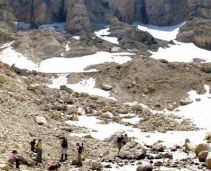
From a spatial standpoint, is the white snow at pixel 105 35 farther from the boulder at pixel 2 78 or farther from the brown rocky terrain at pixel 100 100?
the boulder at pixel 2 78

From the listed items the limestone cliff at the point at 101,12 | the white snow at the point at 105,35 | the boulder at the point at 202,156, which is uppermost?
the limestone cliff at the point at 101,12

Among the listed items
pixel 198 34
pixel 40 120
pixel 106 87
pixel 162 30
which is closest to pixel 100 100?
pixel 106 87

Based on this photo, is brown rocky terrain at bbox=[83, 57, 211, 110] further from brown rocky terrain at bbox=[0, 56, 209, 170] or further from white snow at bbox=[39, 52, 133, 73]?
white snow at bbox=[39, 52, 133, 73]

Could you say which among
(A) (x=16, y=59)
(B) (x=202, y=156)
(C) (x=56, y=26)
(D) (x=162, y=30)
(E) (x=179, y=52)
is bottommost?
(B) (x=202, y=156)

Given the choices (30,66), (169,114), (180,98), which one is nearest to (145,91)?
(180,98)

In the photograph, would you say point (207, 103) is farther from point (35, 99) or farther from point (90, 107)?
point (35, 99)

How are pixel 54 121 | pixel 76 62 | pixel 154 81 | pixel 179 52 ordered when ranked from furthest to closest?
pixel 179 52
pixel 76 62
pixel 154 81
pixel 54 121

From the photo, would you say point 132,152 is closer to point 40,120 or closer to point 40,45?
point 40,120

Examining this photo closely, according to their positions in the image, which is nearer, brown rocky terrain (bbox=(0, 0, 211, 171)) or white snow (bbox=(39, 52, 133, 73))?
brown rocky terrain (bbox=(0, 0, 211, 171))

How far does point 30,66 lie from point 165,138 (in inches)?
1315

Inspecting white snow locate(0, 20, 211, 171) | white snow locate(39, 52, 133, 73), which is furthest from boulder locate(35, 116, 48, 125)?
white snow locate(39, 52, 133, 73)

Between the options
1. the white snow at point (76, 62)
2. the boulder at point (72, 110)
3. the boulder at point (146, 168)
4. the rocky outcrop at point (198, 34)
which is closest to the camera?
the boulder at point (146, 168)

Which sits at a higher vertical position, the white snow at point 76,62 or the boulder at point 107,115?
the white snow at point 76,62

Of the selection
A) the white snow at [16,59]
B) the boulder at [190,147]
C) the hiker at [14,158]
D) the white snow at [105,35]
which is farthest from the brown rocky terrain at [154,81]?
the white snow at [105,35]
